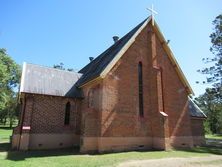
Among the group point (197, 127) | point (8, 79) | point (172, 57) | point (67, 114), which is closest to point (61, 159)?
point (67, 114)

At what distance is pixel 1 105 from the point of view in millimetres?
40469

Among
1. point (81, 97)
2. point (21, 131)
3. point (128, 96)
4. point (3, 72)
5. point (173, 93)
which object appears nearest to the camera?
point (21, 131)

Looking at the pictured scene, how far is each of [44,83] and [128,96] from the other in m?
7.72

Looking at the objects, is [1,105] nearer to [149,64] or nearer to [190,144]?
[149,64]

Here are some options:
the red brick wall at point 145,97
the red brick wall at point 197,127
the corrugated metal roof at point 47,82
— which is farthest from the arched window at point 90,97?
the red brick wall at point 197,127

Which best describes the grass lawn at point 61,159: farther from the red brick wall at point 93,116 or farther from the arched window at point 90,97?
the arched window at point 90,97

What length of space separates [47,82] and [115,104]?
22.7ft

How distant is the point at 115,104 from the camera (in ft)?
55.7

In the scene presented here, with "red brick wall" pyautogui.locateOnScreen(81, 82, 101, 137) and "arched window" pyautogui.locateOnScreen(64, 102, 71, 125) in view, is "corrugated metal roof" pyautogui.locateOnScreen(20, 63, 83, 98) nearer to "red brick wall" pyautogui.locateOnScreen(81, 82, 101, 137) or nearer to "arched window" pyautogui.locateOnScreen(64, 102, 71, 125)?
"arched window" pyautogui.locateOnScreen(64, 102, 71, 125)

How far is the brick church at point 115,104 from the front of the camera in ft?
53.5

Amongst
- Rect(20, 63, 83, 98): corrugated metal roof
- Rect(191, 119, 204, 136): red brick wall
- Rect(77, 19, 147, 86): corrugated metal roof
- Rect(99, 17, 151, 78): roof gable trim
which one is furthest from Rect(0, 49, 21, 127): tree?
Rect(191, 119, 204, 136): red brick wall

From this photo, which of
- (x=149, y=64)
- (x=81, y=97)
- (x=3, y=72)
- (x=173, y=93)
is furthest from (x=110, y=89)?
(x=3, y=72)

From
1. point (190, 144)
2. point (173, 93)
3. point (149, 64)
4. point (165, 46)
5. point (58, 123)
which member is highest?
point (165, 46)

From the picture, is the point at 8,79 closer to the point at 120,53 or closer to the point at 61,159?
the point at 120,53
